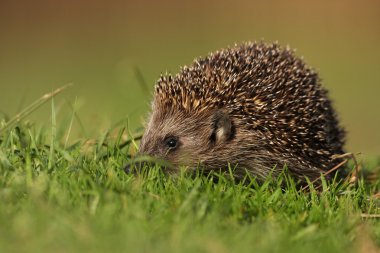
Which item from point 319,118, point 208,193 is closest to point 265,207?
point 208,193

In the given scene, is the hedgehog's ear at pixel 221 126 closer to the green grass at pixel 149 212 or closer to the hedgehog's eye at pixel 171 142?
the hedgehog's eye at pixel 171 142

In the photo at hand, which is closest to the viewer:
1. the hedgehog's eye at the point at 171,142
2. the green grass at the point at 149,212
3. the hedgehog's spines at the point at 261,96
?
the green grass at the point at 149,212

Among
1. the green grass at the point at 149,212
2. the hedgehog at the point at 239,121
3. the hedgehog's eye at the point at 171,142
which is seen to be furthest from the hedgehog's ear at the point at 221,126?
the green grass at the point at 149,212

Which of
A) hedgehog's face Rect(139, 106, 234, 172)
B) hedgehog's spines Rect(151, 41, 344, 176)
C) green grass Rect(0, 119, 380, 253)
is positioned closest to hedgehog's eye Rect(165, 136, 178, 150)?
hedgehog's face Rect(139, 106, 234, 172)

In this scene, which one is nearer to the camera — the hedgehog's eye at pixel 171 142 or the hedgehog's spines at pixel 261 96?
the hedgehog's spines at pixel 261 96

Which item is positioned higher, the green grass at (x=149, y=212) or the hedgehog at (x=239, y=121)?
the hedgehog at (x=239, y=121)

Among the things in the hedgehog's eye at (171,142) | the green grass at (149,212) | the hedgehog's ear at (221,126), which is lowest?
the green grass at (149,212)

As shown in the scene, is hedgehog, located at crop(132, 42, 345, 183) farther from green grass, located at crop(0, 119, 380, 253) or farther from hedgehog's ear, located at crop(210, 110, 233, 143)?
green grass, located at crop(0, 119, 380, 253)

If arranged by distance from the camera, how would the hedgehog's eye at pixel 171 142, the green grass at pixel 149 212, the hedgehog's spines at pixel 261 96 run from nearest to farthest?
the green grass at pixel 149 212, the hedgehog's spines at pixel 261 96, the hedgehog's eye at pixel 171 142
